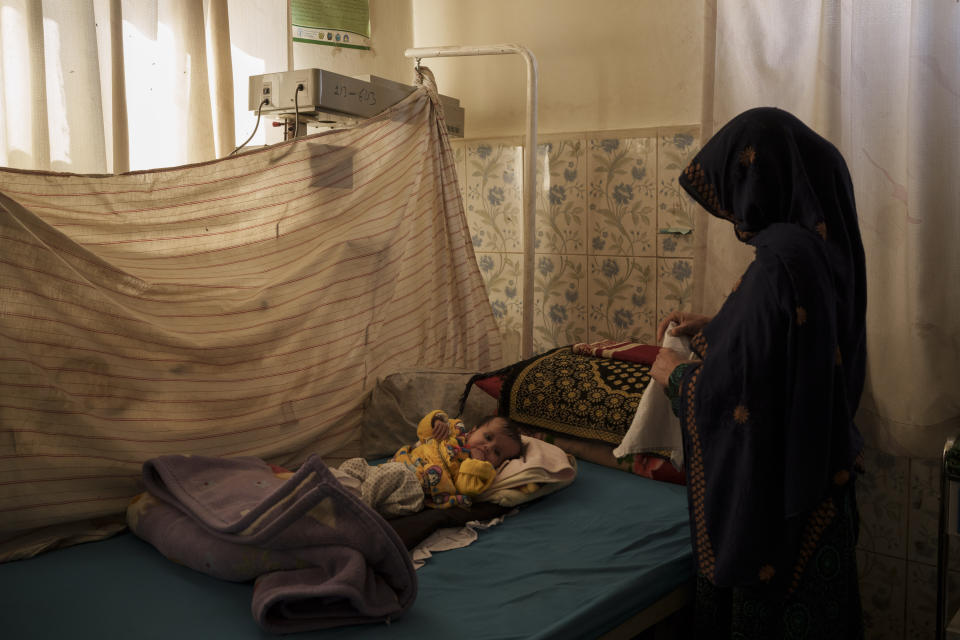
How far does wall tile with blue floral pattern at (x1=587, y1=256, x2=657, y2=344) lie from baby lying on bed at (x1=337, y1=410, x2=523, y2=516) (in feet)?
2.51

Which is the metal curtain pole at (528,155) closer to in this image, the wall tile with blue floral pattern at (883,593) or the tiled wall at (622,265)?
the tiled wall at (622,265)

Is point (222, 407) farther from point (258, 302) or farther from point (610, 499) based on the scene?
point (610, 499)

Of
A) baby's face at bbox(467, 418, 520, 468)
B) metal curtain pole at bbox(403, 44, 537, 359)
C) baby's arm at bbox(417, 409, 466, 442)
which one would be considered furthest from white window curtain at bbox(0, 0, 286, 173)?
baby's face at bbox(467, 418, 520, 468)

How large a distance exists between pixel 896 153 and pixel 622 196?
0.90m

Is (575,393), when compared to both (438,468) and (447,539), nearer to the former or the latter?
(438,468)

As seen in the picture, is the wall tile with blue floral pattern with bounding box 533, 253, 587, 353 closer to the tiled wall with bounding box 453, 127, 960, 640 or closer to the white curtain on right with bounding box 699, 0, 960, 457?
the tiled wall with bounding box 453, 127, 960, 640

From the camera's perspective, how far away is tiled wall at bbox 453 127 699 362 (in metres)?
2.59

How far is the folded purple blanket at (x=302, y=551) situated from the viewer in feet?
4.59

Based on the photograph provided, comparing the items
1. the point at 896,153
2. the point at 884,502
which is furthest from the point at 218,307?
the point at 884,502

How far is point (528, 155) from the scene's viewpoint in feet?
8.88

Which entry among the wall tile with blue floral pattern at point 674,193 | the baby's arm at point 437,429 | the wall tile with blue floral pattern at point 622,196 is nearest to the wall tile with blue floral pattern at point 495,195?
the wall tile with blue floral pattern at point 622,196

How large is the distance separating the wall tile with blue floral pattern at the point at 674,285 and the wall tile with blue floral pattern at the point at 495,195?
57cm

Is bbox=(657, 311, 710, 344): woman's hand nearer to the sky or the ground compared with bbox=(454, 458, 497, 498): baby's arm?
nearer to the sky

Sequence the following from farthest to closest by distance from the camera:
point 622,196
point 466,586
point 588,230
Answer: point 588,230 → point 622,196 → point 466,586
